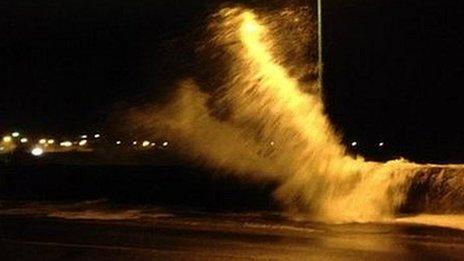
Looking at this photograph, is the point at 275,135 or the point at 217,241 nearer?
the point at 217,241

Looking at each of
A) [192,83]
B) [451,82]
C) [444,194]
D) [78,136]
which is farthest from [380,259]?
[78,136]

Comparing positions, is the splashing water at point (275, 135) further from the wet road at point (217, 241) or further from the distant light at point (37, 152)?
the distant light at point (37, 152)

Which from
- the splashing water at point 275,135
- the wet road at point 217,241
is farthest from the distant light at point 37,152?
the wet road at point 217,241

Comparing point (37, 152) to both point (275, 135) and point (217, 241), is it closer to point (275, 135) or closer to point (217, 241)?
point (275, 135)

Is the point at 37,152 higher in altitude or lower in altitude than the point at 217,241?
higher

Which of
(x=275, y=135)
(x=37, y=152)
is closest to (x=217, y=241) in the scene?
(x=275, y=135)

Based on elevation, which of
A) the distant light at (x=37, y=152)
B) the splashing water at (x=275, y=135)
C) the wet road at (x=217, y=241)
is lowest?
the wet road at (x=217, y=241)

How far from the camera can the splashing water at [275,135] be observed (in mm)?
21203

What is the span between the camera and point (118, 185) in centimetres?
2573

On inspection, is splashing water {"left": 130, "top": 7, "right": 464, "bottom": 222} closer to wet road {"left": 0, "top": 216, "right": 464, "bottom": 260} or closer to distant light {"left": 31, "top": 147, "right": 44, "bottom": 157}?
wet road {"left": 0, "top": 216, "right": 464, "bottom": 260}

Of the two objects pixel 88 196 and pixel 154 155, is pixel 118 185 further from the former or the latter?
pixel 154 155

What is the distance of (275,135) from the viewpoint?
27516 millimetres

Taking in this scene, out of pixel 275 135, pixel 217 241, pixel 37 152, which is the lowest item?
pixel 217 241

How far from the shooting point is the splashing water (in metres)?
21.2
